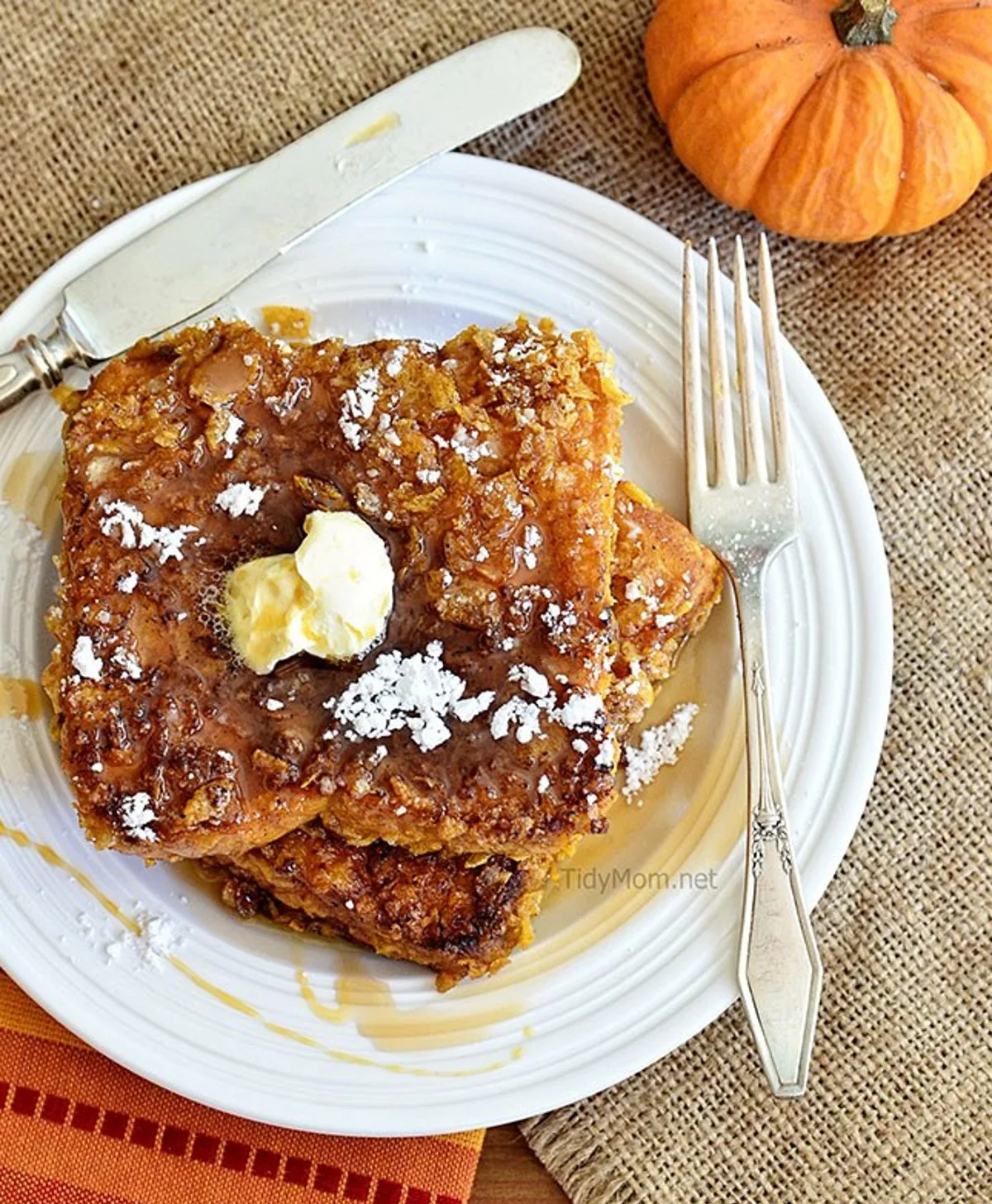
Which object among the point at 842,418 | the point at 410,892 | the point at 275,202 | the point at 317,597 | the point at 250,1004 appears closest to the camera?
the point at 317,597

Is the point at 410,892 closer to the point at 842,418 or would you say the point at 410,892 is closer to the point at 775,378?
the point at 775,378

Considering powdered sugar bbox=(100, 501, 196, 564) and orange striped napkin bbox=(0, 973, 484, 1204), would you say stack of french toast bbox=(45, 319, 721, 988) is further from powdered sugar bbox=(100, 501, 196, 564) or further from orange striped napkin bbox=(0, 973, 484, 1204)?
orange striped napkin bbox=(0, 973, 484, 1204)

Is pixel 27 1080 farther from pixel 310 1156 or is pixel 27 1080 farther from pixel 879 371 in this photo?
pixel 879 371

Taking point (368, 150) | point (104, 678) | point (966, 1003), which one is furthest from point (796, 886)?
point (368, 150)

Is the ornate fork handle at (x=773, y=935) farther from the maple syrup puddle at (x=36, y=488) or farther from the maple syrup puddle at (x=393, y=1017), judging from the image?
the maple syrup puddle at (x=36, y=488)

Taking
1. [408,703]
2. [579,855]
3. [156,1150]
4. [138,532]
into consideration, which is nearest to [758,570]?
[579,855]

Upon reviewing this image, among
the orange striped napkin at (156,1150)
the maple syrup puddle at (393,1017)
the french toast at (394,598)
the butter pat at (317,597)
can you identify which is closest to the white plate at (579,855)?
the maple syrup puddle at (393,1017)

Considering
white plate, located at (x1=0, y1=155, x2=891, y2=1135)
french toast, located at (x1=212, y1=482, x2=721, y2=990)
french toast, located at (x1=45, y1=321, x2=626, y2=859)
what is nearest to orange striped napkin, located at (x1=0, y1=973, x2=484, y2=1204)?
white plate, located at (x1=0, y1=155, x2=891, y2=1135)
